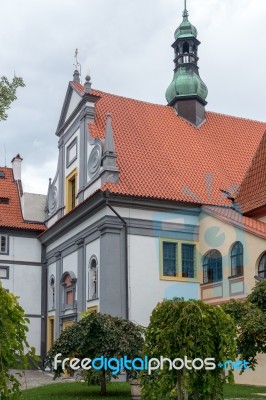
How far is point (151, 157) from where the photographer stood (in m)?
28.2

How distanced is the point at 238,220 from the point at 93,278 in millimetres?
6718

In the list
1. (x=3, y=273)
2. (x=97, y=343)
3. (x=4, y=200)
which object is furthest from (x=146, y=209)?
(x=4, y=200)

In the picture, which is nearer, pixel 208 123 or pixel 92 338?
pixel 92 338

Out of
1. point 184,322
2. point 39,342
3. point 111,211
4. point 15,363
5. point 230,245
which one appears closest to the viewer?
point 15,363

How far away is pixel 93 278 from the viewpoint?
26.1m

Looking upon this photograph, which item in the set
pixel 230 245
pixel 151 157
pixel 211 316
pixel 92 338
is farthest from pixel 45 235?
pixel 211 316

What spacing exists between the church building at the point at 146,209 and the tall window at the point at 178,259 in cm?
4

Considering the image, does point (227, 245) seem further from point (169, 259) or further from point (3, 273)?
point (3, 273)

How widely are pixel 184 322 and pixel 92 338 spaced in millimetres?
7948

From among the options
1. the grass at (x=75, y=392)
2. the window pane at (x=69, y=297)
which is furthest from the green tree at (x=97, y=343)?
the window pane at (x=69, y=297)

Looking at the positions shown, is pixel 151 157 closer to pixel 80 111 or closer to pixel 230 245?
pixel 80 111

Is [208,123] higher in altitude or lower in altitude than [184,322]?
higher

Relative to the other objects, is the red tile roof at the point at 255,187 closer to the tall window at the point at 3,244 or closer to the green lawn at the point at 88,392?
the green lawn at the point at 88,392

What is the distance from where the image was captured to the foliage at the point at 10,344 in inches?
343
